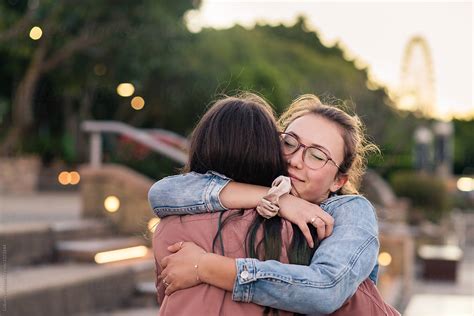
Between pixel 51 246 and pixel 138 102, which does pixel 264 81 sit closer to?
pixel 138 102

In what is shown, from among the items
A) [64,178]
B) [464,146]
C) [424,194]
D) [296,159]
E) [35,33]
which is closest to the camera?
[296,159]

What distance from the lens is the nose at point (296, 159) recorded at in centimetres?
230

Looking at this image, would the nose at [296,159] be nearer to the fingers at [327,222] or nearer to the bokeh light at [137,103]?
the fingers at [327,222]

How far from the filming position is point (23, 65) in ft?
75.7

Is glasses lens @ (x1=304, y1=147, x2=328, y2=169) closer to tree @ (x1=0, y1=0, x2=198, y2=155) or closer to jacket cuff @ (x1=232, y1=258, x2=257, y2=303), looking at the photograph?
jacket cuff @ (x1=232, y1=258, x2=257, y2=303)

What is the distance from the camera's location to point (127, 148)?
11969 mm

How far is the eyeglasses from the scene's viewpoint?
2.32m

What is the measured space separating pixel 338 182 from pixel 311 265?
1.36ft

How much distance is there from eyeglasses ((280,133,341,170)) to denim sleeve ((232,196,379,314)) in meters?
0.23

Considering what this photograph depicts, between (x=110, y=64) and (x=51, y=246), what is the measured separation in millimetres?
14417

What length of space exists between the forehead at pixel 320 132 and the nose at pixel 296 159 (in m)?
0.04

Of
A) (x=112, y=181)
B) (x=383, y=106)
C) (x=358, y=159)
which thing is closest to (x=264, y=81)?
(x=383, y=106)

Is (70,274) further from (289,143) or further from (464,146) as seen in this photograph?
(464,146)

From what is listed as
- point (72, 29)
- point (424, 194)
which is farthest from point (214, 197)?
point (424, 194)
